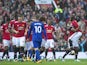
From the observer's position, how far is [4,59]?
2391cm

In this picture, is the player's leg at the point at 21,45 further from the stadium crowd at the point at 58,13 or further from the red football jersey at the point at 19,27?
the stadium crowd at the point at 58,13

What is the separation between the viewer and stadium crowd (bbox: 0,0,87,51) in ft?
89.8

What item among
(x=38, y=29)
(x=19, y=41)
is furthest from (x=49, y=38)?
(x=38, y=29)

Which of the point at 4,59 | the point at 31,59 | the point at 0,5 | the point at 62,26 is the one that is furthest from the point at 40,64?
the point at 0,5

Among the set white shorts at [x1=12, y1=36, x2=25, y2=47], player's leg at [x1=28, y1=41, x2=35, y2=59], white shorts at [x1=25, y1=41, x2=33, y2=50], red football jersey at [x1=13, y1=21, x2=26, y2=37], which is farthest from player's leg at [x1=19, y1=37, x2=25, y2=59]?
white shorts at [x1=25, y1=41, x2=33, y2=50]

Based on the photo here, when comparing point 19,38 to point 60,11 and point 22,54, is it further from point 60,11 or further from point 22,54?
point 60,11

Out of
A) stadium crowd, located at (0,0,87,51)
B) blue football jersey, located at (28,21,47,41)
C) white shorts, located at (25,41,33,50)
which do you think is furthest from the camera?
stadium crowd, located at (0,0,87,51)

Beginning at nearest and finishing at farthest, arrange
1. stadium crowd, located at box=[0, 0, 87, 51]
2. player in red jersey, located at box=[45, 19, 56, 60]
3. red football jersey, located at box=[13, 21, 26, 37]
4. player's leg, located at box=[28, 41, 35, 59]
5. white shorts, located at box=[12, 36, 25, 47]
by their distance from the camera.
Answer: red football jersey, located at box=[13, 21, 26, 37]
white shorts, located at box=[12, 36, 25, 47]
player's leg, located at box=[28, 41, 35, 59]
player in red jersey, located at box=[45, 19, 56, 60]
stadium crowd, located at box=[0, 0, 87, 51]

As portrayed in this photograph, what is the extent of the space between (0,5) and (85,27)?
18.9 ft

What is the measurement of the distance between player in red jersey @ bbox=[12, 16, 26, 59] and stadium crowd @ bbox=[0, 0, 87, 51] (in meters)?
4.33

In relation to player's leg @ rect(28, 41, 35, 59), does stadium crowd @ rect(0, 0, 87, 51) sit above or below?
above

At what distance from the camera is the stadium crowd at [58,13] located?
27.4 metres

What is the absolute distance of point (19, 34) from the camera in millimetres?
22641

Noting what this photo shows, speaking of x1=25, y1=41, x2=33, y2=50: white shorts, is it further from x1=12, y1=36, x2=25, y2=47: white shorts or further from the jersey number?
the jersey number
